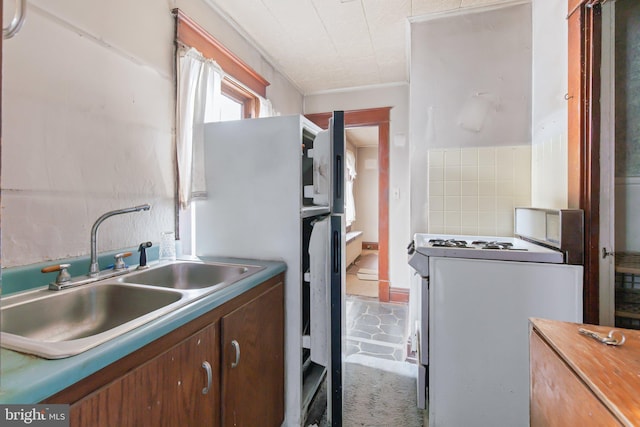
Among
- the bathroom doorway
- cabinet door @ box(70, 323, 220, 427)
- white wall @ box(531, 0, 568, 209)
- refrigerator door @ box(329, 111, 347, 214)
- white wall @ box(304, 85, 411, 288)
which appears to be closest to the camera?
cabinet door @ box(70, 323, 220, 427)

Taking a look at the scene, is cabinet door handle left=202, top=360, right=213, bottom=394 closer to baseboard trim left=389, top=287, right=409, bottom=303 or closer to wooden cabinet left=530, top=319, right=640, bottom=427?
wooden cabinet left=530, top=319, right=640, bottom=427

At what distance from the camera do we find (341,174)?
156 cm

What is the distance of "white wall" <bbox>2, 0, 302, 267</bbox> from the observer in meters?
1.04

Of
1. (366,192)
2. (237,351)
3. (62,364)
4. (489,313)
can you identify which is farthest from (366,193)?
(62,364)

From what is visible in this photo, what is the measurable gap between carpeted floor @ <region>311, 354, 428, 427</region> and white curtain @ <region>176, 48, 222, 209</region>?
4.97 ft

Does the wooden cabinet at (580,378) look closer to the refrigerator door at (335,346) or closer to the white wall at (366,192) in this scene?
the refrigerator door at (335,346)

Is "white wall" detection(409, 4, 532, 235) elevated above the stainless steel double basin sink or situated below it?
above

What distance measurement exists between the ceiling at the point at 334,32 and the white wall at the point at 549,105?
455mm

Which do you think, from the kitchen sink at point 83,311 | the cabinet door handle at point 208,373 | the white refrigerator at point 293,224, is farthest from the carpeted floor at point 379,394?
the kitchen sink at point 83,311

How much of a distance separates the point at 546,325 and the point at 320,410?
4.52 feet

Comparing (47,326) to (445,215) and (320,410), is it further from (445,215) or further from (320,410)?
(445,215)

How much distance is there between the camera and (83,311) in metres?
1.04

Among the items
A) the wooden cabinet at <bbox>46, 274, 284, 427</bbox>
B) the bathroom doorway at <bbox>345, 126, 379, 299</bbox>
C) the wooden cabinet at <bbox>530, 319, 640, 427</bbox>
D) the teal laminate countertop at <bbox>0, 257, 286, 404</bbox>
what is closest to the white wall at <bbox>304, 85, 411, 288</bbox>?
the wooden cabinet at <bbox>46, 274, 284, 427</bbox>

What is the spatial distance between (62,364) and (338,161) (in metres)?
1.25
